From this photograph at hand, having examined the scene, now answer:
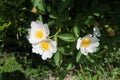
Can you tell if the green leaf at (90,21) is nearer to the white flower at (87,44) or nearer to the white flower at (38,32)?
the white flower at (87,44)

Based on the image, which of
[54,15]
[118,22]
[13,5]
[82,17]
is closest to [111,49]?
[118,22]

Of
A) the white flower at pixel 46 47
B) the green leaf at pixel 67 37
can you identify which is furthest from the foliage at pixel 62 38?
the white flower at pixel 46 47

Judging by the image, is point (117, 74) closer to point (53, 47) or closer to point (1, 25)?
point (53, 47)

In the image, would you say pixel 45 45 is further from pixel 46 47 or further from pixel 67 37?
pixel 67 37

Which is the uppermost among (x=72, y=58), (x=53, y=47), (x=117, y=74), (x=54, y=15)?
(x=54, y=15)

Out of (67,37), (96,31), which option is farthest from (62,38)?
(96,31)

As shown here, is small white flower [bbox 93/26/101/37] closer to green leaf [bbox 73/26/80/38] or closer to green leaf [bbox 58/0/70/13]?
green leaf [bbox 73/26/80/38]
